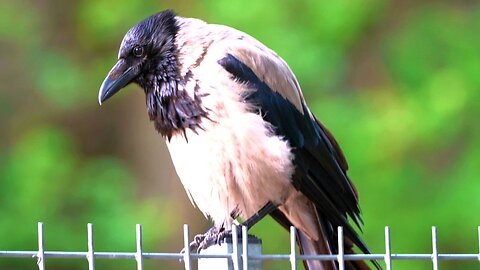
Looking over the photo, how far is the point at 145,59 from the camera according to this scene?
11.7ft

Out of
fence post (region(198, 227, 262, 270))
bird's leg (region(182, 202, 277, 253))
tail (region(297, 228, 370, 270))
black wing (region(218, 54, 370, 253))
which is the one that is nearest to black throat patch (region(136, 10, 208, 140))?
black wing (region(218, 54, 370, 253))

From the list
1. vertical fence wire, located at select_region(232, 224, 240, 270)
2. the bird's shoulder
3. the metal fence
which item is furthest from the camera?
the bird's shoulder

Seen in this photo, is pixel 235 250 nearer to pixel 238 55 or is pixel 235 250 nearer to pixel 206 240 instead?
pixel 206 240

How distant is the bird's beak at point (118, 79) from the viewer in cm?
354

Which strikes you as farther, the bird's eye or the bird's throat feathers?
the bird's eye

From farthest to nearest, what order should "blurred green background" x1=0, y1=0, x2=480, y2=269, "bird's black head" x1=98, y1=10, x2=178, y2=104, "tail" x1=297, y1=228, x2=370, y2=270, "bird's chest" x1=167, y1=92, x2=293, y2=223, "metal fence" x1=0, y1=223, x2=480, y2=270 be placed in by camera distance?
"blurred green background" x1=0, y1=0, x2=480, y2=269, "bird's black head" x1=98, y1=10, x2=178, y2=104, "bird's chest" x1=167, y1=92, x2=293, y2=223, "tail" x1=297, y1=228, x2=370, y2=270, "metal fence" x1=0, y1=223, x2=480, y2=270

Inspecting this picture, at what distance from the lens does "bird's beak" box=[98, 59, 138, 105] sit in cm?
354

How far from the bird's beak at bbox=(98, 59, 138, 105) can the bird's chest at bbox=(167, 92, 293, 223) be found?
27 cm

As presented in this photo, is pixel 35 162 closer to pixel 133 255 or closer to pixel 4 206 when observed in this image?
pixel 4 206

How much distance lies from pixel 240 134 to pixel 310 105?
10.6 feet

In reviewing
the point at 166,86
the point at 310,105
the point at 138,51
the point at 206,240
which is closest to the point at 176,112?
the point at 166,86

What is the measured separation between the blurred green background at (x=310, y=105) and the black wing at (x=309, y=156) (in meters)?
2.74

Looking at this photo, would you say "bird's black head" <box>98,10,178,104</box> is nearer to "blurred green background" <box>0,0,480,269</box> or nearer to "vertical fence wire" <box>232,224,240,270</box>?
"vertical fence wire" <box>232,224,240,270</box>

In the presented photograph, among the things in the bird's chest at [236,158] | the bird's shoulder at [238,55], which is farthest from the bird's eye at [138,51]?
the bird's chest at [236,158]
